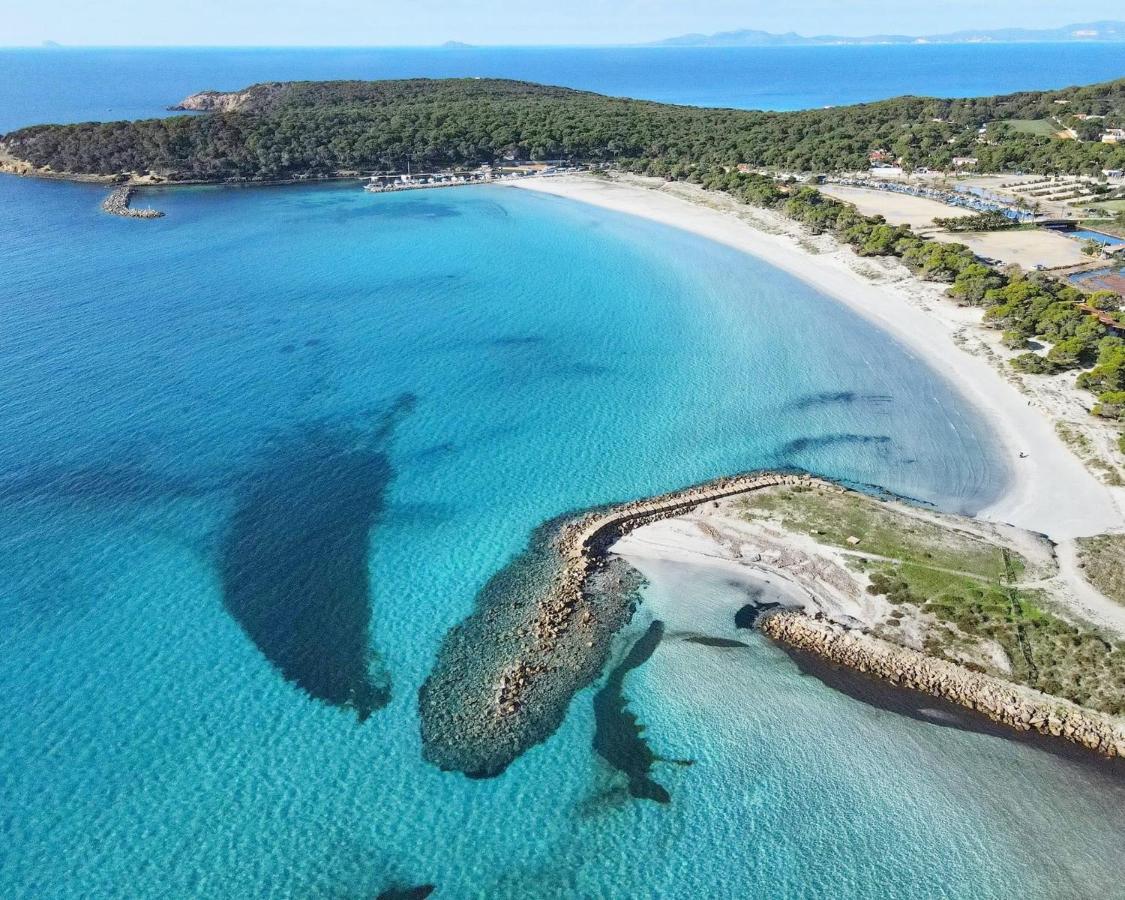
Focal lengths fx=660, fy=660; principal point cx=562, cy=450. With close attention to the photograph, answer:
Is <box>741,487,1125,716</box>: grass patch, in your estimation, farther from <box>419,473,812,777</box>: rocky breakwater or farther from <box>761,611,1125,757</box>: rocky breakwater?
<box>419,473,812,777</box>: rocky breakwater

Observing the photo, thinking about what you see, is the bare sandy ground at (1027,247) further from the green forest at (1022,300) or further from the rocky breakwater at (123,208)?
the rocky breakwater at (123,208)

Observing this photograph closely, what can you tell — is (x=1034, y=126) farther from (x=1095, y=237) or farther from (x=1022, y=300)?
(x=1022, y=300)

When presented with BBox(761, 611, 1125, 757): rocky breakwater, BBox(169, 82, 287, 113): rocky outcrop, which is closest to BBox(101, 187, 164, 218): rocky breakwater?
BBox(169, 82, 287, 113): rocky outcrop

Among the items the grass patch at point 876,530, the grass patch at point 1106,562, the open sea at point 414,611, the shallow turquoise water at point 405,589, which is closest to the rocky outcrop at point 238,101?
the shallow turquoise water at point 405,589

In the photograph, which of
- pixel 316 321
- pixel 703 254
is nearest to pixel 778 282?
pixel 703 254

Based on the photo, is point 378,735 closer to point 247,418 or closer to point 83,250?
point 247,418

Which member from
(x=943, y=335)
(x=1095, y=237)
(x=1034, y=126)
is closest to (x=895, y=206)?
(x=1095, y=237)
